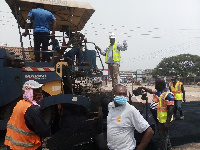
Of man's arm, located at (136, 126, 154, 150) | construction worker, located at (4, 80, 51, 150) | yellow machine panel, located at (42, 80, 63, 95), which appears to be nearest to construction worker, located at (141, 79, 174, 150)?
man's arm, located at (136, 126, 154, 150)

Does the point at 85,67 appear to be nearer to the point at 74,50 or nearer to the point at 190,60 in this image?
the point at 74,50

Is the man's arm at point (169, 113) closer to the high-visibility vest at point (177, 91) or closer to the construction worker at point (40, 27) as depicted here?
the construction worker at point (40, 27)

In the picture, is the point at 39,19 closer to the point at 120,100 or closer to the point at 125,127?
the point at 120,100

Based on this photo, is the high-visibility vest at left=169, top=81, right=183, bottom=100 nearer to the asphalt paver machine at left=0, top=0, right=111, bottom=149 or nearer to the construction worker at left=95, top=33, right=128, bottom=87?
the construction worker at left=95, top=33, right=128, bottom=87

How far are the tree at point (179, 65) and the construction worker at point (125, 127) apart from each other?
54.1m

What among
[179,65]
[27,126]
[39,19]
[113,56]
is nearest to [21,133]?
[27,126]

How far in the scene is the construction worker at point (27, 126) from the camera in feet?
7.77

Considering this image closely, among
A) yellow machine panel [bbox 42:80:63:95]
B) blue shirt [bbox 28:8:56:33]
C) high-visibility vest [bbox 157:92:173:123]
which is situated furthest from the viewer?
blue shirt [bbox 28:8:56:33]

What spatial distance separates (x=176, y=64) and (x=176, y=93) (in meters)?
53.9

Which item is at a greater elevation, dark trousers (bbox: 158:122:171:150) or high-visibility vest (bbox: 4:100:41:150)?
high-visibility vest (bbox: 4:100:41:150)

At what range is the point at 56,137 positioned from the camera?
5.44m

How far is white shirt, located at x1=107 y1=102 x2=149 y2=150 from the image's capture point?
2.52m

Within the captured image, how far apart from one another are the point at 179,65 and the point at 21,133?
59.8 m

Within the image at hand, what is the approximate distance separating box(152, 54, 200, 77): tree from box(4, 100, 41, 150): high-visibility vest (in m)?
54.6
